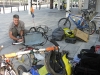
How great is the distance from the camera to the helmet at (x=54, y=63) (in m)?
2.30

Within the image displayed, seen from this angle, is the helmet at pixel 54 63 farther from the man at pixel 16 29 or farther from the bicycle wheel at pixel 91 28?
the bicycle wheel at pixel 91 28

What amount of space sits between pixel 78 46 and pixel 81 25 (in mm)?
2330

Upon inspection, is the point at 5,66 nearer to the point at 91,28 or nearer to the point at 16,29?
the point at 16,29

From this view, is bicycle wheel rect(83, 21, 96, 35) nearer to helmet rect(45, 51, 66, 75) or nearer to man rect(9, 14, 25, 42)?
man rect(9, 14, 25, 42)

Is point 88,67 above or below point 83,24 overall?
below

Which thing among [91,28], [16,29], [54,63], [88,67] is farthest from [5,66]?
[91,28]

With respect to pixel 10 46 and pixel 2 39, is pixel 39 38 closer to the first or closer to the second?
pixel 10 46

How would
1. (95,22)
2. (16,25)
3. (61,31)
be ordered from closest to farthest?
(16,25) → (61,31) → (95,22)

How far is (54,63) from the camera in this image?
96.0 inches

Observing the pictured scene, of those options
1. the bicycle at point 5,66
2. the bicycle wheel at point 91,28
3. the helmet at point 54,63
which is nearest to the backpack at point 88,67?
the helmet at point 54,63

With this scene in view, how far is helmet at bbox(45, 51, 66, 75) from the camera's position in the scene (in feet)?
7.55

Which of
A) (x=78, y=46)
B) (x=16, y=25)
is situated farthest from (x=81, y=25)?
(x=16, y=25)

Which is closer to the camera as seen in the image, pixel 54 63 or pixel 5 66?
pixel 5 66

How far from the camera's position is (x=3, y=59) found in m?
2.27
